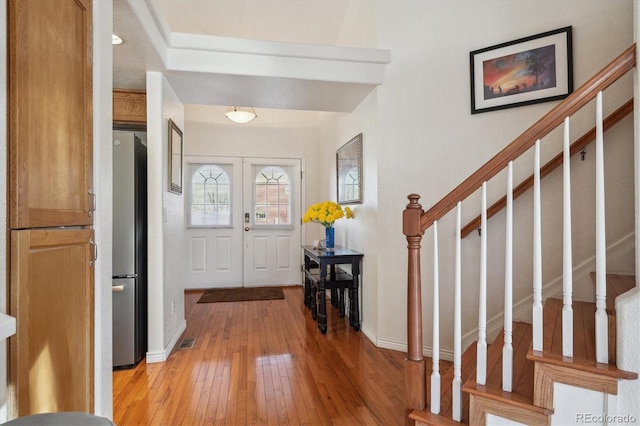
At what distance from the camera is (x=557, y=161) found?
2098mm

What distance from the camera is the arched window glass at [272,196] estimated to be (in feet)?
17.2

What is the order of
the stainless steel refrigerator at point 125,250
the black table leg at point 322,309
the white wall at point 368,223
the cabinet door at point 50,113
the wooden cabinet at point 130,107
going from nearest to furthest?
the cabinet door at point 50,113, the stainless steel refrigerator at point 125,250, the wooden cabinet at point 130,107, the white wall at point 368,223, the black table leg at point 322,309

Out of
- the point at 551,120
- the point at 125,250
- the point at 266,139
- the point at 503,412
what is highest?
the point at 266,139

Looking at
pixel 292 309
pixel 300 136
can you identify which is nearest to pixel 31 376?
pixel 292 309

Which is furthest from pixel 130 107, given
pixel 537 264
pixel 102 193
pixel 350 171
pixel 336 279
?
pixel 537 264

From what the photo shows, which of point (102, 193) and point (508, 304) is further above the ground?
point (102, 193)

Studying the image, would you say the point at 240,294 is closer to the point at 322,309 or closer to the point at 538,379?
the point at 322,309

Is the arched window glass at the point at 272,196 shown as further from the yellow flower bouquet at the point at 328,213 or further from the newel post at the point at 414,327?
the newel post at the point at 414,327

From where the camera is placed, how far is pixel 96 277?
1445 millimetres

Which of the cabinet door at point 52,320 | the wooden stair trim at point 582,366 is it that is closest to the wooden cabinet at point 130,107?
the cabinet door at point 52,320

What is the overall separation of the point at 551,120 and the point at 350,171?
239cm

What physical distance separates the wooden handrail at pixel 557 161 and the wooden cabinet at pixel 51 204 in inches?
91.2

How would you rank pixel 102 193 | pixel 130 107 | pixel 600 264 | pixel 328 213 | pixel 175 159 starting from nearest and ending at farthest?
1. pixel 600 264
2. pixel 102 193
3. pixel 130 107
4. pixel 175 159
5. pixel 328 213

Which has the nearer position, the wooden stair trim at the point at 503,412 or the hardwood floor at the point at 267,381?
the wooden stair trim at the point at 503,412
